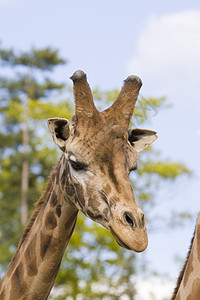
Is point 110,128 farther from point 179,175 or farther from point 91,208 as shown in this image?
point 179,175

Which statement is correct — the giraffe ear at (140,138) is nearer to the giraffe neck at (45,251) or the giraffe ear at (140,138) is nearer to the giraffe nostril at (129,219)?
the giraffe neck at (45,251)

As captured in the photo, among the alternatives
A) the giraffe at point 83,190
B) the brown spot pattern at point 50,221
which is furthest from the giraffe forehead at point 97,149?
the brown spot pattern at point 50,221

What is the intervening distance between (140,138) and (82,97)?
1.00 metres

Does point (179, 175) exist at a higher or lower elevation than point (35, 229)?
higher

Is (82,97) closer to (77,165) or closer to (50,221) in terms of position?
(77,165)

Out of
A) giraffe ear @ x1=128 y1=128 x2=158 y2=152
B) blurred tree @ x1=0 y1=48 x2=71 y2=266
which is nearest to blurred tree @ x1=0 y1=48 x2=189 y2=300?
blurred tree @ x1=0 y1=48 x2=71 y2=266

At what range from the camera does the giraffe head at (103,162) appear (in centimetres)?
457

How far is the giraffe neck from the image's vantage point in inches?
218

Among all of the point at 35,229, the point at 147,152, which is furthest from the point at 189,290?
the point at 147,152

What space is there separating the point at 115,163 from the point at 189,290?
138cm

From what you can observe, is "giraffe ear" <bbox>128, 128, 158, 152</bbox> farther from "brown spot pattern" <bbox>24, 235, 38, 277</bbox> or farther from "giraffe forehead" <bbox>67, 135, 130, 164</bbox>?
"brown spot pattern" <bbox>24, 235, 38, 277</bbox>

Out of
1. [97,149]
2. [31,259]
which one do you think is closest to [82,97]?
[97,149]

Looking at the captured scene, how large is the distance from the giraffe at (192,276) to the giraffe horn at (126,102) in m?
1.56

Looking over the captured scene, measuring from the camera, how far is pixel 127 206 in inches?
181
